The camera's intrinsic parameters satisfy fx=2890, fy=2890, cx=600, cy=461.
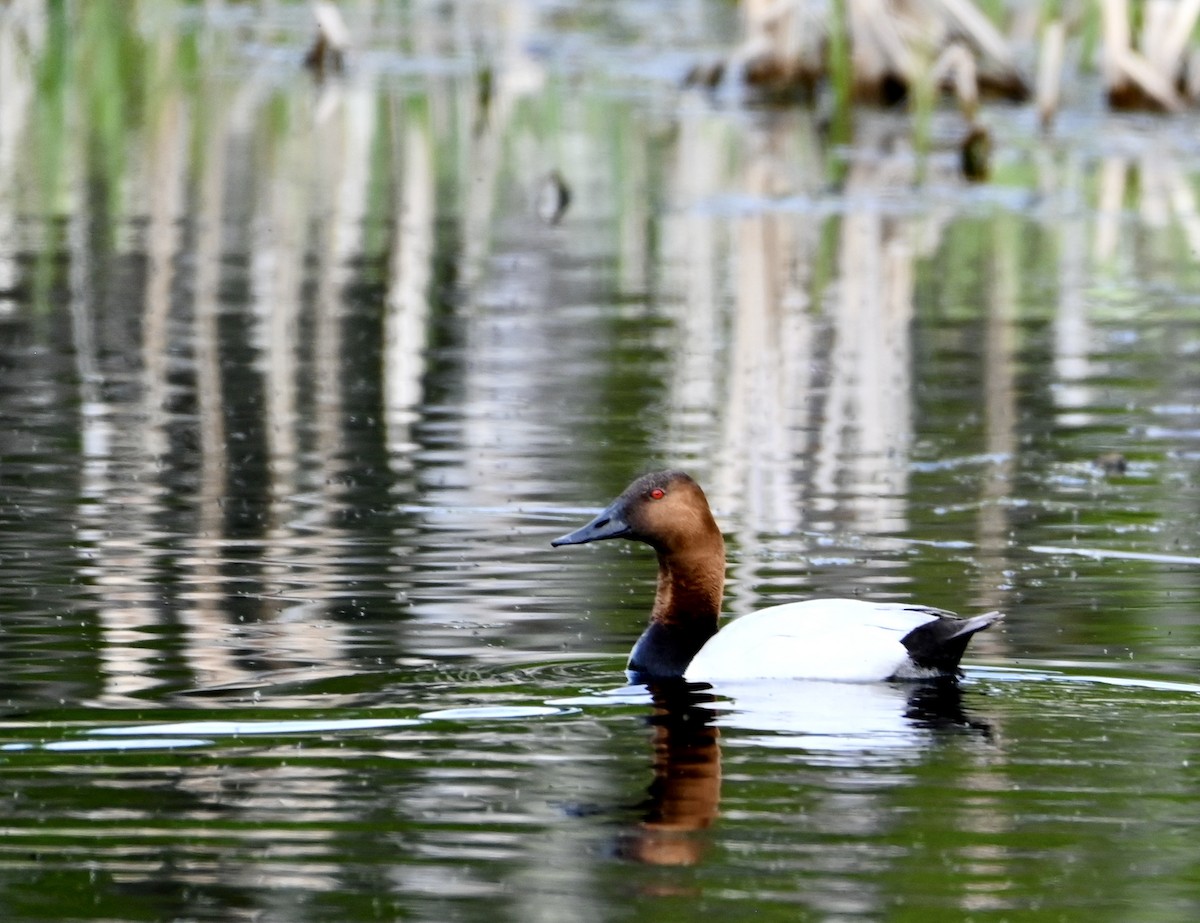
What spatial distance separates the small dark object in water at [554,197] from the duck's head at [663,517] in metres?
12.9

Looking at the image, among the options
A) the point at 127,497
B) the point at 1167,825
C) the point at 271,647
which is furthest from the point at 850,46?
the point at 1167,825

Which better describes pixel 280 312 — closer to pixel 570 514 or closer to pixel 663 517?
pixel 570 514

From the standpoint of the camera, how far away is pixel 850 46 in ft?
89.2

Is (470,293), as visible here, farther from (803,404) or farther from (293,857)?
(293,857)

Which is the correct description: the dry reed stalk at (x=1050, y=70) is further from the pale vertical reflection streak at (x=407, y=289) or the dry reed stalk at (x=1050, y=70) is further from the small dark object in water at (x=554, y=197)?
the pale vertical reflection streak at (x=407, y=289)

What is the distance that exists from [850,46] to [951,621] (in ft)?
64.4

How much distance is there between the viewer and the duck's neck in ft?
27.9

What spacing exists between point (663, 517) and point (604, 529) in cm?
19

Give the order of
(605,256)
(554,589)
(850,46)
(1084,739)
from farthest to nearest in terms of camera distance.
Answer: (850,46)
(605,256)
(554,589)
(1084,739)

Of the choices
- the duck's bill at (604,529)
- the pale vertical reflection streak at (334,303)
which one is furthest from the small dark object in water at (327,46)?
the duck's bill at (604,529)

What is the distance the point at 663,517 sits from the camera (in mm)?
8938

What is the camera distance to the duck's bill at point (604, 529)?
8953 mm

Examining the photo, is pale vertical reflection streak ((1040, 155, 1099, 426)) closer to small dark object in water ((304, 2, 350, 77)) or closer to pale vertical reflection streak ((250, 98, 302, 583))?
pale vertical reflection streak ((250, 98, 302, 583))

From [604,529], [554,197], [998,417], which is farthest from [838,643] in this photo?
[554,197]
